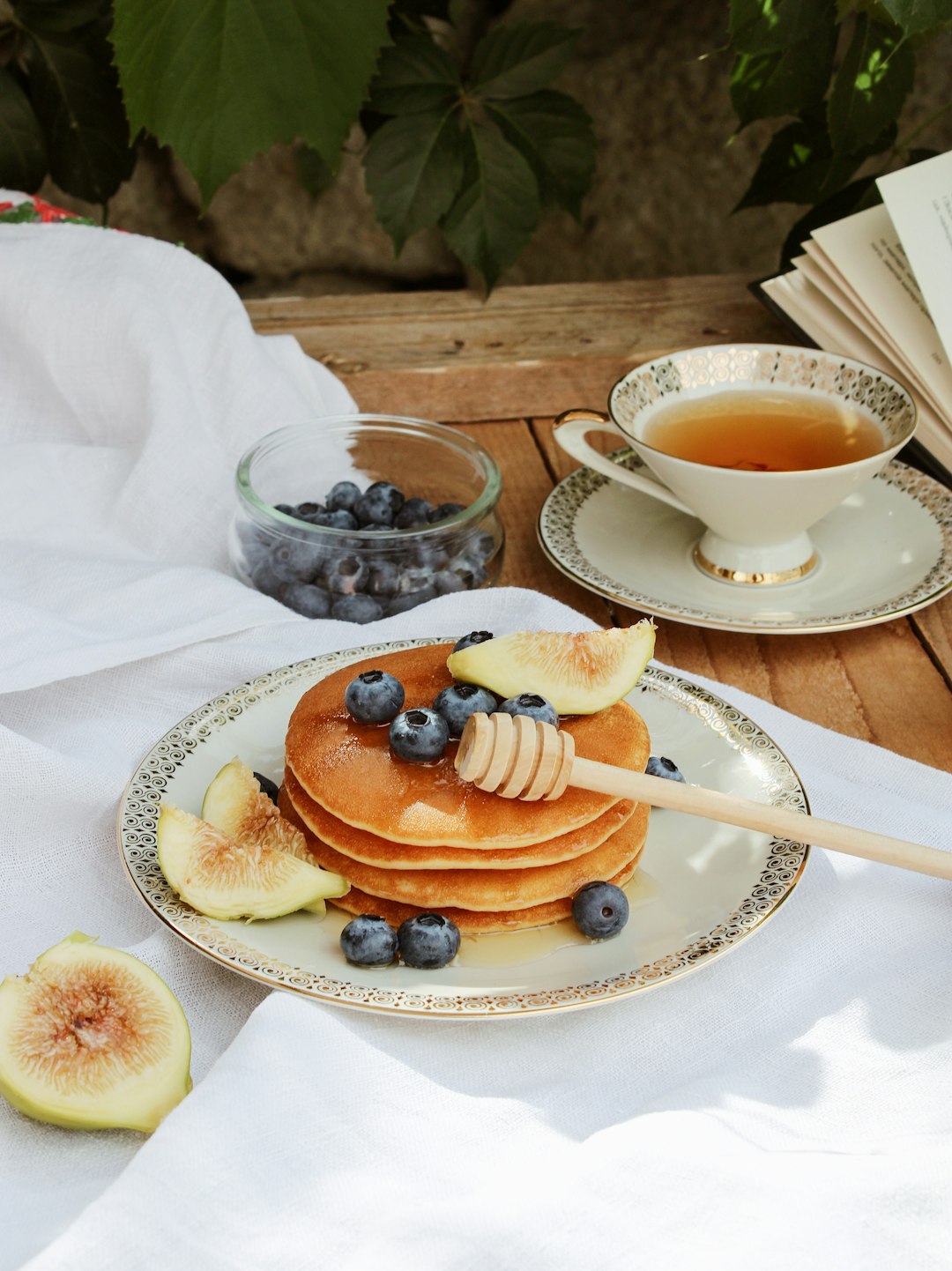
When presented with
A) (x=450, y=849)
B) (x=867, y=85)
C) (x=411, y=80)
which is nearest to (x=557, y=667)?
(x=450, y=849)

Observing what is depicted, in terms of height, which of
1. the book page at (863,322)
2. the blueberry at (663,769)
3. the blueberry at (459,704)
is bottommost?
the blueberry at (663,769)

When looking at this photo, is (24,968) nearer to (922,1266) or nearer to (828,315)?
(922,1266)

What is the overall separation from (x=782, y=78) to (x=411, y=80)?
0.55 m

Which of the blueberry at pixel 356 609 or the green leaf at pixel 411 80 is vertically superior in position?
the green leaf at pixel 411 80

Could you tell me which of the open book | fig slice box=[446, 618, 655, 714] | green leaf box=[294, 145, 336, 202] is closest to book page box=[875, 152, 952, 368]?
the open book

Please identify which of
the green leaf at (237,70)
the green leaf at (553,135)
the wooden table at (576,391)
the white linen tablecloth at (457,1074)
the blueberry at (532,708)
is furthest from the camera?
the green leaf at (553,135)

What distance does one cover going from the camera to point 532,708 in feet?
3.15

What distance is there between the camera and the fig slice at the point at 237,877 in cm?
88

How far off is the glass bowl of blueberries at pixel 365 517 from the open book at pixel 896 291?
1.76ft

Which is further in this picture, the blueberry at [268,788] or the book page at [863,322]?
the book page at [863,322]

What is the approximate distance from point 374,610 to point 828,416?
550mm

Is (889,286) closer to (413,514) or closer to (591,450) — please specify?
(591,450)

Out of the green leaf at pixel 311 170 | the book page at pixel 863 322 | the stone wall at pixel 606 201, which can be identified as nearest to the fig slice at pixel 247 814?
the book page at pixel 863 322

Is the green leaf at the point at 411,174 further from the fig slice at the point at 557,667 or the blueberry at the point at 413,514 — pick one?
the fig slice at the point at 557,667
